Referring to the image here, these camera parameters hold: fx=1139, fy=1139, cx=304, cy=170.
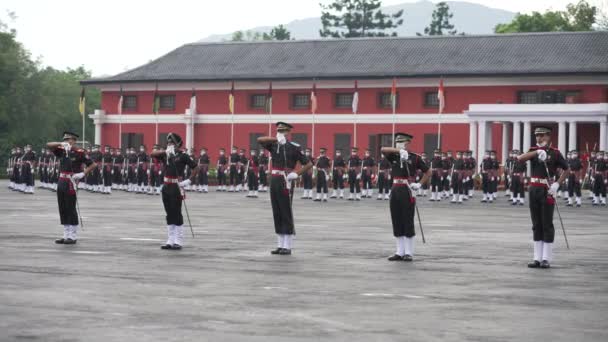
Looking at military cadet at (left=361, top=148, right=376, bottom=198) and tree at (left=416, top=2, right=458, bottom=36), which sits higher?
tree at (left=416, top=2, right=458, bottom=36)

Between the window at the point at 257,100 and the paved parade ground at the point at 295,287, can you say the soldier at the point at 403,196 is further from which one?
the window at the point at 257,100

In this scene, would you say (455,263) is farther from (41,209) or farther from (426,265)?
(41,209)

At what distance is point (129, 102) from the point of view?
71688 mm

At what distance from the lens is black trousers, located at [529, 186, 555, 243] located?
624 inches

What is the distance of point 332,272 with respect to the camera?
14484 millimetres

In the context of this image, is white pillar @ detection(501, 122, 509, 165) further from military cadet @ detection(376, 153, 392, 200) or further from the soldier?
the soldier

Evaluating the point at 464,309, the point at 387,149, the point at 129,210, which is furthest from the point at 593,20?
the point at 464,309

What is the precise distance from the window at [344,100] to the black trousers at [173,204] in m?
47.6

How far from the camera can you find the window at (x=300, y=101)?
6656cm

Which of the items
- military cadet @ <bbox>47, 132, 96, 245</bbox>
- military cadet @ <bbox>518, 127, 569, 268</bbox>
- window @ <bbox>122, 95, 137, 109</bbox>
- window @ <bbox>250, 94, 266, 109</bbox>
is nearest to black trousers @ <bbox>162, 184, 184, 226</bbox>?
military cadet @ <bbox>47, 132, 96, 245</bbox>

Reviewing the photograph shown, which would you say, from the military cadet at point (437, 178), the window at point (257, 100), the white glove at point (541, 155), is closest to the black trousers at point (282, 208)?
the white glove at point (541, 155)

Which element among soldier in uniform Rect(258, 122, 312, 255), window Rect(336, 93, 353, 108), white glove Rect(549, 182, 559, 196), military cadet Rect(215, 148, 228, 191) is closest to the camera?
white glove Rect(549, 182, 559, 196)

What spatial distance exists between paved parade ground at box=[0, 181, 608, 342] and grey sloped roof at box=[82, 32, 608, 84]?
130 ft

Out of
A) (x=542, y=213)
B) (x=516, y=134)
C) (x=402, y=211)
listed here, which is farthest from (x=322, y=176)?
(x=542, y=213)
